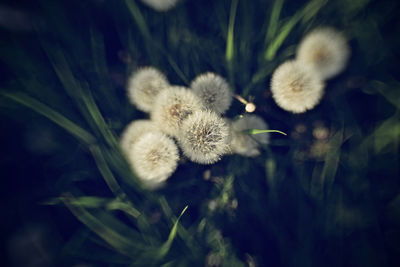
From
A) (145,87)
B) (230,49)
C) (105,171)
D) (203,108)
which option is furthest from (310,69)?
(105,171)

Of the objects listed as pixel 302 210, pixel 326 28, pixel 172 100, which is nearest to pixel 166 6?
pixel 172 100

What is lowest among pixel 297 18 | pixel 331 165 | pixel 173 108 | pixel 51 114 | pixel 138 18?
pixel 331 165

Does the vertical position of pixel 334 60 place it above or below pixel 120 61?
below

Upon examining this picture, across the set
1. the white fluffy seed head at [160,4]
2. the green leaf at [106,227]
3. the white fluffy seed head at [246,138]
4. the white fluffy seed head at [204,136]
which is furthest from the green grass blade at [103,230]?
the white fluffy seed head at [160,4]

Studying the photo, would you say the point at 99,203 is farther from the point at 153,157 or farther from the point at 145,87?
the point at 145,87

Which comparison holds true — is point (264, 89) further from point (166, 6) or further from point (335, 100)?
point (166, 6)
